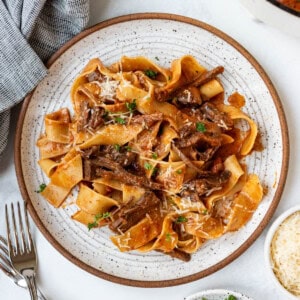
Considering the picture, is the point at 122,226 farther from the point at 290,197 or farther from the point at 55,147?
the point at 290,197

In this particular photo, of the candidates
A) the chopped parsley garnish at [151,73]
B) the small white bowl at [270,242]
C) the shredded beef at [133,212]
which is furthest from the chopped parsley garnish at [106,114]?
the small white bowl at [270,242]

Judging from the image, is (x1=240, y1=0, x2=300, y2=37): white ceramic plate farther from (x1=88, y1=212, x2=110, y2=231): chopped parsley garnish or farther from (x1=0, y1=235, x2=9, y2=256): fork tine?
(x1=0, y1=235, x2=9, y2=256): fork tine

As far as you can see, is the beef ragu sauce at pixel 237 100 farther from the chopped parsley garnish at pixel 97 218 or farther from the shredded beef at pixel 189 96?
the chopped parsley garnish at pixel 97 218

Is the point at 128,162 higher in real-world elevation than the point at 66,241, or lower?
higher

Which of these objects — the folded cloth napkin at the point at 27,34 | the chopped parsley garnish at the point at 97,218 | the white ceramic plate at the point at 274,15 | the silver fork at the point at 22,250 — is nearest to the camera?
the white ceramic plate at the point at 274,15

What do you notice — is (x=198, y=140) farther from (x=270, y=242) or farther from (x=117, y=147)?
(x=270, y=242)

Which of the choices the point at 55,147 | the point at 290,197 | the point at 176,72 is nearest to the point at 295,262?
the point at 290,197
